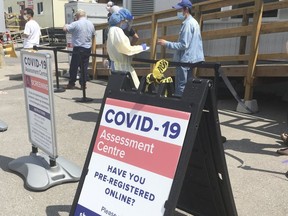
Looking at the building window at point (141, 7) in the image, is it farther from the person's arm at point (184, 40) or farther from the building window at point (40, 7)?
the building window at point (40, 7)

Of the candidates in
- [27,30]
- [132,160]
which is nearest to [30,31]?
[27,30]

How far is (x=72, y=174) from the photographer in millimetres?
3824

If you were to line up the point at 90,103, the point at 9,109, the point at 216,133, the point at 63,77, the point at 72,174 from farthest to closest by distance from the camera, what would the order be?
the point at 63,77 < the point at 90,103 < the point at 9,109 < the point at 72,174 < the point at 216,133

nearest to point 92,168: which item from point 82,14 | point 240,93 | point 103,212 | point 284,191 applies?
point 103,212

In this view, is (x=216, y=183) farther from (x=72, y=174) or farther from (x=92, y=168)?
(x=72, y=174)

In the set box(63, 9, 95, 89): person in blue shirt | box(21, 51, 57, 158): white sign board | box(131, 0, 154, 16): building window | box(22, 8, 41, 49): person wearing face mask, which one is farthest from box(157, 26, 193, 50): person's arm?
box(22, 8, 41, 49): person wearing face mask

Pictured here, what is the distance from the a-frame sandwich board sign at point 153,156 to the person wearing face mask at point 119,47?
Answer: 2049mm

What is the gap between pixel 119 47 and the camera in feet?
15.3

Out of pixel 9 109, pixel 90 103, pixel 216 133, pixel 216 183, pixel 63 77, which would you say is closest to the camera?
pixel 216 133

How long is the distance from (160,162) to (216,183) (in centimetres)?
52

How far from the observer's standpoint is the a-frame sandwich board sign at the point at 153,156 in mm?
2174

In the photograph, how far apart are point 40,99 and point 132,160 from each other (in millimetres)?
1623

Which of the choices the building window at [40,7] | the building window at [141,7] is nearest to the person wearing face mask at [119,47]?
the building window at [141,7]

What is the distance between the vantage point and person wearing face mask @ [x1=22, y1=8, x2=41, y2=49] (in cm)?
916
